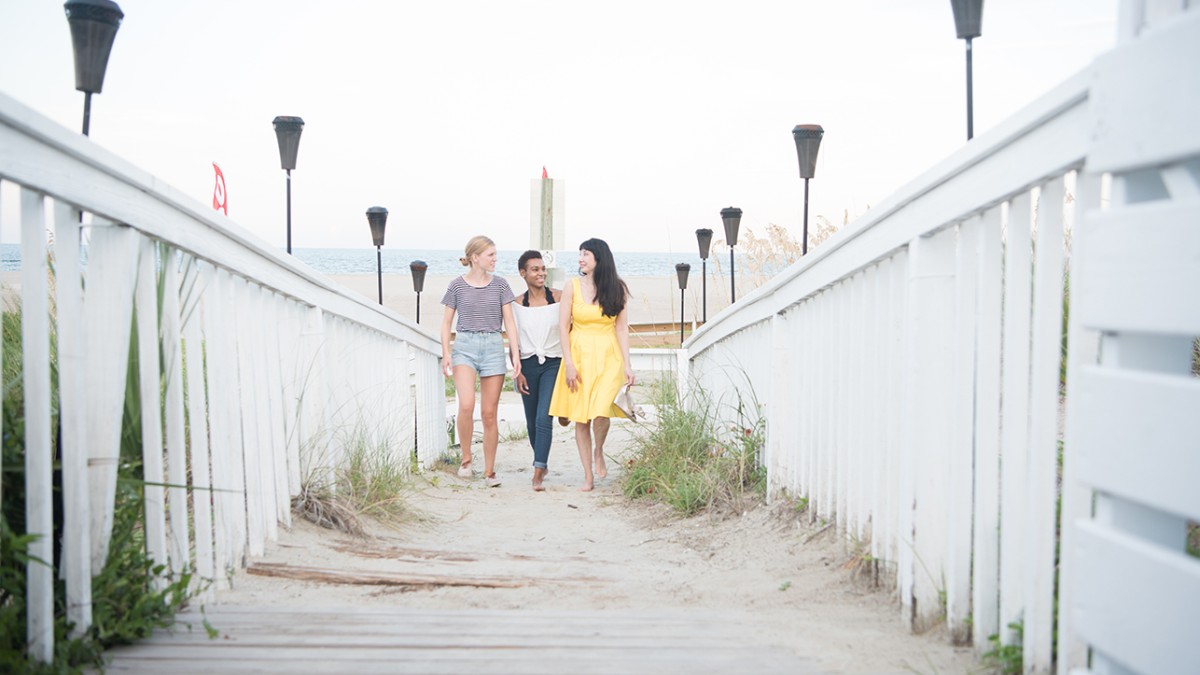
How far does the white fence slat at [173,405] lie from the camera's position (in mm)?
2855

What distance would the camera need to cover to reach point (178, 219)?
9.73 feet

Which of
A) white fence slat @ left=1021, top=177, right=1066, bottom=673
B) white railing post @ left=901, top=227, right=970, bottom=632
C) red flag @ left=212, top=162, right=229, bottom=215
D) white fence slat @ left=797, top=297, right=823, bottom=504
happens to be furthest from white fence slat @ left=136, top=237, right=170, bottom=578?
red flag @ left=212, top=162, right=229, bottom=215

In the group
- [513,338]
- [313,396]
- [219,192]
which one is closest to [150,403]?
[313,396]

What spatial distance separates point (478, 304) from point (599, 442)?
4.47 feet

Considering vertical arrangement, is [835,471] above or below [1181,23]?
below

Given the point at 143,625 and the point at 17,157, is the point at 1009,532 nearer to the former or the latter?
the point at 143,625

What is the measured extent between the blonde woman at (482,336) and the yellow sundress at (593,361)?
579 millimetres

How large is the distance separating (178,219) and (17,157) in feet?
2.84

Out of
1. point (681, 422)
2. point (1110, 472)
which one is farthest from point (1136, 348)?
point (681, 422)

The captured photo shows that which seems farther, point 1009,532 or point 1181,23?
point 1009,532

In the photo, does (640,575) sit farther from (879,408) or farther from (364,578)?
(879,408)

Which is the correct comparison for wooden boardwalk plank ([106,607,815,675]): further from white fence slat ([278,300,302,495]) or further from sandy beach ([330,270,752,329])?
sandy beach ([330,270,752,329])

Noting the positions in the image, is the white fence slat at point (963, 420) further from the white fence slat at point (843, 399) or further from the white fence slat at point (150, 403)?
the white fence slat at point (150, 403)

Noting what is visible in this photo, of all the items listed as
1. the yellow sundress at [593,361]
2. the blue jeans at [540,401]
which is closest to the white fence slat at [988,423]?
the yellow sundress at [593,361]
